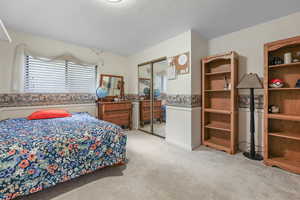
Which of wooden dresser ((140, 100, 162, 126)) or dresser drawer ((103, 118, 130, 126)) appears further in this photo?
dresser drawer ((103, 118, 130, 126))

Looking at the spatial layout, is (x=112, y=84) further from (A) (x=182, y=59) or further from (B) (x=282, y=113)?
(B) (x=282, y=113)

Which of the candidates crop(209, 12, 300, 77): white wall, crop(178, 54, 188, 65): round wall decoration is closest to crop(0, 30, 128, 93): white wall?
crop(178, 54, 188, 65): round wall decoration

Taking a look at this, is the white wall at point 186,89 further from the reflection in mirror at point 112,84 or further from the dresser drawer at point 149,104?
the reflection in mirror at point 112,84

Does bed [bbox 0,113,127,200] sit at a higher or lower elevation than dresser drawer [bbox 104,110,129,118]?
lower

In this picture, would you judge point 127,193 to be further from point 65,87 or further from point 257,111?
point 65,87

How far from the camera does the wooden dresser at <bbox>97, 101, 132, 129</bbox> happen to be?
11.9ft

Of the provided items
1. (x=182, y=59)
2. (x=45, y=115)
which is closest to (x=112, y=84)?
(x=45, y=115)

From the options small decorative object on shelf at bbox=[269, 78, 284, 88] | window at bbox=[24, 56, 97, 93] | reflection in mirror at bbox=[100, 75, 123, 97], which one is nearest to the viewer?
small decorative object on shelf at bbox=[269, 78, 284, 88]

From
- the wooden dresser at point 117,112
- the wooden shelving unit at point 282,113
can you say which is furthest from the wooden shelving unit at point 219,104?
the wooden dresser at point 117,112

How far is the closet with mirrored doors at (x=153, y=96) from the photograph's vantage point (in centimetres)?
347

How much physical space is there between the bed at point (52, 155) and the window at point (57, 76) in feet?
5.63

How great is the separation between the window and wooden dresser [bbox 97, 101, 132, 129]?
65 cm

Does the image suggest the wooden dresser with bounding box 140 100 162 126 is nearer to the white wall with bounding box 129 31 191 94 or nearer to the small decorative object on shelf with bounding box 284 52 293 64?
the white wall with bounding box 129 31 191 94

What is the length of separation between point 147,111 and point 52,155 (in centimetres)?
267
